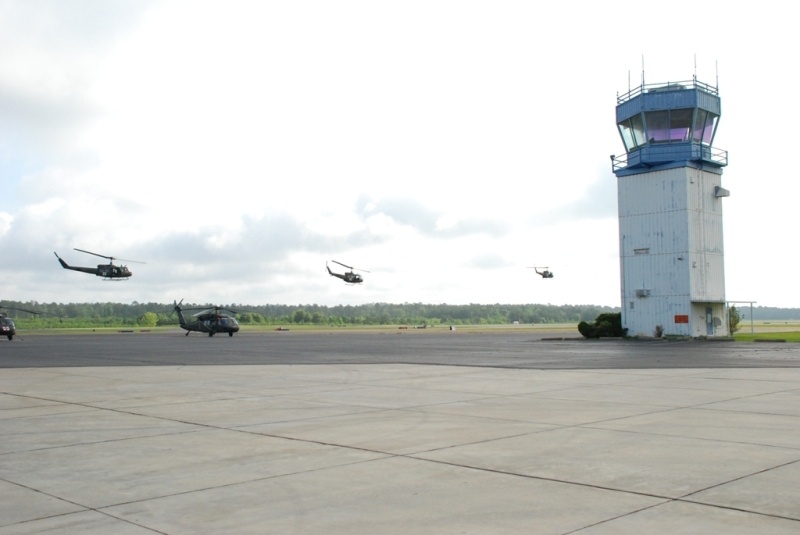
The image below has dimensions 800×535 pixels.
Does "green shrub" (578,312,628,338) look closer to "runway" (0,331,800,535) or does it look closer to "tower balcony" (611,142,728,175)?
"tower balcony" (611,142,728,175)

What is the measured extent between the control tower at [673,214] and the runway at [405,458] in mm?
31539

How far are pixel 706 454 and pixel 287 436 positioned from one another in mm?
5076

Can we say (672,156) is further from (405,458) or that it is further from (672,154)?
(405,458)

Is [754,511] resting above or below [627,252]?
below

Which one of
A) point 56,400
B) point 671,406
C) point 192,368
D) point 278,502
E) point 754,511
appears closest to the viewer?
point 754,511

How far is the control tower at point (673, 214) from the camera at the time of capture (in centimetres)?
4644

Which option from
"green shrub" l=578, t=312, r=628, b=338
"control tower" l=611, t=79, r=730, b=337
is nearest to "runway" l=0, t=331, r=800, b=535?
"control tower" l=611, t=79, r=730, b=337

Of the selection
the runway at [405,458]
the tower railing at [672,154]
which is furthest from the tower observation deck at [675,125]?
the runway at [405,458]

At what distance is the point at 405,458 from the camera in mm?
8203

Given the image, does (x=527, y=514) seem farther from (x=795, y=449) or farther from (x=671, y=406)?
(x=671, y=406)

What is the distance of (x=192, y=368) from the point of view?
74.0ft

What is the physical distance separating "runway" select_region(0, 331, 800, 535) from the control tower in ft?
103

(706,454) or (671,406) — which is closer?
(706,454)

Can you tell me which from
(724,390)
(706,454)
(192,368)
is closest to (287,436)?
(706,454)
